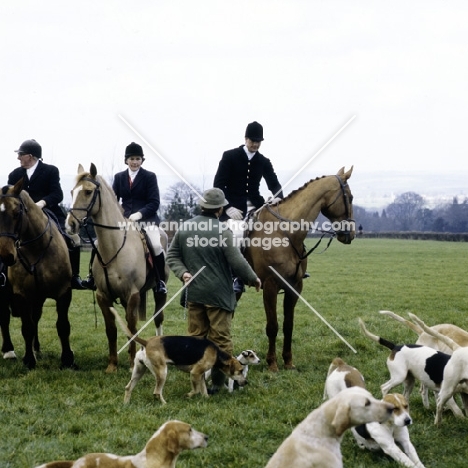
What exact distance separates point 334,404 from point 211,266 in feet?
12.2

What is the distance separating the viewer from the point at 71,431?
6.57 m

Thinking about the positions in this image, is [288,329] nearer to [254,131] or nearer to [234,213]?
[234,213]

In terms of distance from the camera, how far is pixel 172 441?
15.6 feet

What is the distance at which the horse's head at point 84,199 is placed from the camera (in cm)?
855

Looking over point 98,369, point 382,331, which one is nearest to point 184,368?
point 98,369

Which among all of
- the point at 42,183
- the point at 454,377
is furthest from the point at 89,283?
the point at 454,377

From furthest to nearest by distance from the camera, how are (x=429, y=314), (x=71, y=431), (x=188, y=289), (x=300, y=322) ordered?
(x=429, y=314) → (x=300, y=322) → (x=188, y=289) → (x=71, y=431)

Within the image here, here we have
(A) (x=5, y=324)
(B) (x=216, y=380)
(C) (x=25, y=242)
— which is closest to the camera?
(B) (x=216, y=380)

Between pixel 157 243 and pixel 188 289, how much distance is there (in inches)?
78.3

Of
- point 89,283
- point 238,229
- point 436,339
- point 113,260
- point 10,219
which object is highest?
point 10,219

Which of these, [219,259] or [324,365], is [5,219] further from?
[324,365]

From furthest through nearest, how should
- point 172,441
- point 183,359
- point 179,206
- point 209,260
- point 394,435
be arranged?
point 179,206 → point 209,260 → point 183,359 → point 394,435 → point 172,441

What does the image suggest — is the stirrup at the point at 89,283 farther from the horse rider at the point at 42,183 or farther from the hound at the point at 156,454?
the hound at the point at 156,454

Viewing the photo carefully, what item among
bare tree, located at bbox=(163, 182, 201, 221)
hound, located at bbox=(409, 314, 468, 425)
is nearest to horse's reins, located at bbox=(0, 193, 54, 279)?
hound, located at bbox=(409, 314, 468, 425)
